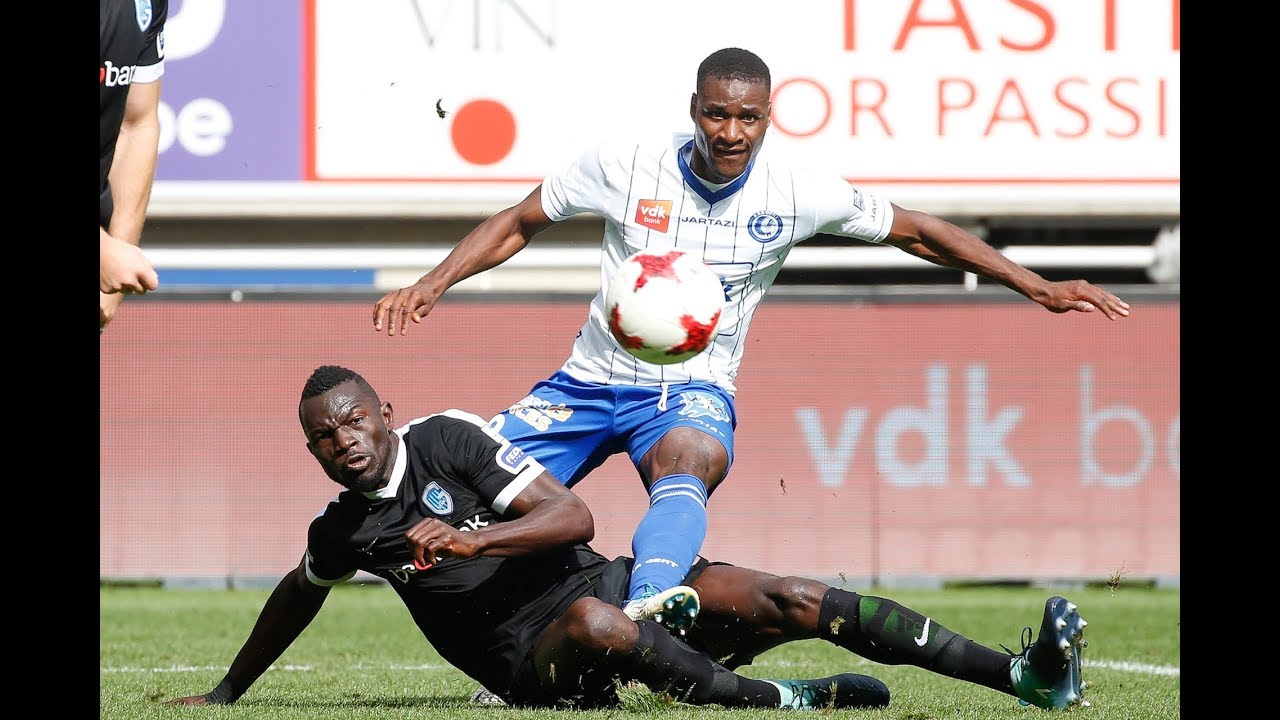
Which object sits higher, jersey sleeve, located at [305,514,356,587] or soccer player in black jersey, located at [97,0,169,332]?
soccer player in black jersey, located at [97,0,169,332]

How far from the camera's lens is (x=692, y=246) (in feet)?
19.5

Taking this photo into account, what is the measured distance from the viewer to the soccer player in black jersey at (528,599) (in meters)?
5.03

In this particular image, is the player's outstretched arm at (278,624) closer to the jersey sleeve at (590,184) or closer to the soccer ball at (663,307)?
the soccer ball at (663,307)

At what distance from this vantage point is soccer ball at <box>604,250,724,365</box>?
5316 mm

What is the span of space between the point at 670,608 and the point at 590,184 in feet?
6.38

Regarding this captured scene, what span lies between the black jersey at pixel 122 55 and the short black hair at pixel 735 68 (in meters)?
2.00

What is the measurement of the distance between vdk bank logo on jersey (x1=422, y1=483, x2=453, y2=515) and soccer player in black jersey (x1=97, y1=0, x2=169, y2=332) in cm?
142

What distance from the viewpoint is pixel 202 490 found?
1177cm

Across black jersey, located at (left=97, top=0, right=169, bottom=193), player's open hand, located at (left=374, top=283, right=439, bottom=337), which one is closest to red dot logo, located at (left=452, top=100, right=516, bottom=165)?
player's open hand, located at (left=374, top=283, right=439, bottom=337)

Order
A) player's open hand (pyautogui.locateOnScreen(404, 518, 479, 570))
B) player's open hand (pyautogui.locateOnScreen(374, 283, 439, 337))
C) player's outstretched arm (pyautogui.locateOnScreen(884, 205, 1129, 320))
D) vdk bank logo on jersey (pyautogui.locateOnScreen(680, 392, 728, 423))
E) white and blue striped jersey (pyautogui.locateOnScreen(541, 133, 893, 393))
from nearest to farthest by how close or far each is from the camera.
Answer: player's open hand (pyautogui.locateOnScreen(404, 518, 479, 570)), player's open hand (pyautogui.locateOnScreen(374, 283, 439, 337)), player's outstretched arm (pyautogui.locateOnScreen(884, 205, 1129, 320)), vdk bank logo on jersey (pyautogui.locateOnScreen(680, 392, 728, 423)), white and blue striped jersey (pyautogui.locateOnScreen(541, 133, 893, 393))

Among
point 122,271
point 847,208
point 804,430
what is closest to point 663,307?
point 847,208

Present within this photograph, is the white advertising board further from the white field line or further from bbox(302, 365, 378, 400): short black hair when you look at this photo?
bbox(302, 365, 378, 400): short black hair
